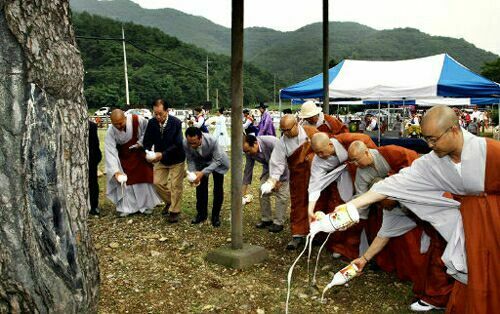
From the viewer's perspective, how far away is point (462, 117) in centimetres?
2162

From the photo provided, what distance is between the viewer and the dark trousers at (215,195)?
18.1 ft

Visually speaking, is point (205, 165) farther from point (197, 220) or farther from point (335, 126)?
point (335, 126)

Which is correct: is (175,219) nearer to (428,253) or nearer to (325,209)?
(325,209)

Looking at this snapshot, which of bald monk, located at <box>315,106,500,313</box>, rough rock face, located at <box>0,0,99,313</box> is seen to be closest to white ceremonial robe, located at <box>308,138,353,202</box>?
bald monk, located at <box>315,106,500,313</box>

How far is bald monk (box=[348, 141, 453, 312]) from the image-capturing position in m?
3.32

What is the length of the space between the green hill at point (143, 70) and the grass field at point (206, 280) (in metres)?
46.2

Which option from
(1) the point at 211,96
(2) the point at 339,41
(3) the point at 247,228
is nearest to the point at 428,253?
(3) the point at 247,228

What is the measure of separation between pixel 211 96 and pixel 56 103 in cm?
6111

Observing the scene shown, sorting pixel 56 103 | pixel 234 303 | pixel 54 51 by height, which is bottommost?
pixel 234 303

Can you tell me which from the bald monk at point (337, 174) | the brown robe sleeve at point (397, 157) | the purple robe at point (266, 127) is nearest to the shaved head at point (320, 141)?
the bald monk at point (337, 174)

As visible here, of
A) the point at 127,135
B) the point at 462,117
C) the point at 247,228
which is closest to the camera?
the point at 247,228

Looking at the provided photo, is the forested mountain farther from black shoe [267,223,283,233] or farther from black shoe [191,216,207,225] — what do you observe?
black shoe [191,216,207,225]

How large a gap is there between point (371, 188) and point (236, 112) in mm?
1530

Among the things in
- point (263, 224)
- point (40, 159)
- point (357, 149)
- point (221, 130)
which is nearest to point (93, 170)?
point (263, 224)
